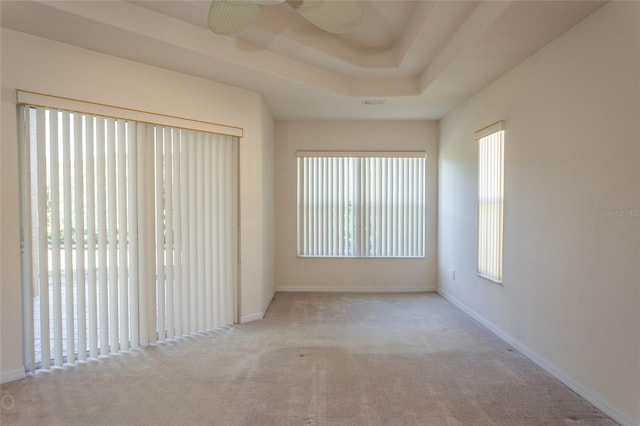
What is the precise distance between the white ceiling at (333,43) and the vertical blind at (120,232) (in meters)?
0.67

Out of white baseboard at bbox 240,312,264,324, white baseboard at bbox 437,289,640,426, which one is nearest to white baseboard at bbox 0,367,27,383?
white baseboard at bbox 240,312,264,324

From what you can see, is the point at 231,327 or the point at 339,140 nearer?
the point at 231,327

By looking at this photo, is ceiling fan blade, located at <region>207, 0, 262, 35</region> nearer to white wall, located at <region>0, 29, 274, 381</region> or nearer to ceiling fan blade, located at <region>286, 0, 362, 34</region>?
ceiling fan blade, located at <region>286, 0, 362, 34</region>

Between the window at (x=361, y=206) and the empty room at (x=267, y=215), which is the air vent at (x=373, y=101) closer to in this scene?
the empty room at (x=267, y=215)

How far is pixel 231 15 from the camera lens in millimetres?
2080

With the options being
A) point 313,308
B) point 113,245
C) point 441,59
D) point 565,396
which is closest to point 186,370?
point 113,245

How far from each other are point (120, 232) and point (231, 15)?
79.8 inches

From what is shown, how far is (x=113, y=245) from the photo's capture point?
116 inches

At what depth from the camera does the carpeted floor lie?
2.11 m

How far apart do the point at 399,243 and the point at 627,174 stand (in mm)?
3432

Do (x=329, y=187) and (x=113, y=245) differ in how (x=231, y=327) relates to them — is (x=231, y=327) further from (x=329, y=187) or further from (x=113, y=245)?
(x=329, y=187)

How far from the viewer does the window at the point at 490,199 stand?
344 centimetres

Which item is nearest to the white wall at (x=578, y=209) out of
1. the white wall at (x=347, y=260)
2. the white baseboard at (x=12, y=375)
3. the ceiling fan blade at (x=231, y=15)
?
the white wall at (x=347, y=260)

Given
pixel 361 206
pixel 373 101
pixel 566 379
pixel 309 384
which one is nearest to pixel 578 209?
pixel 566 379
